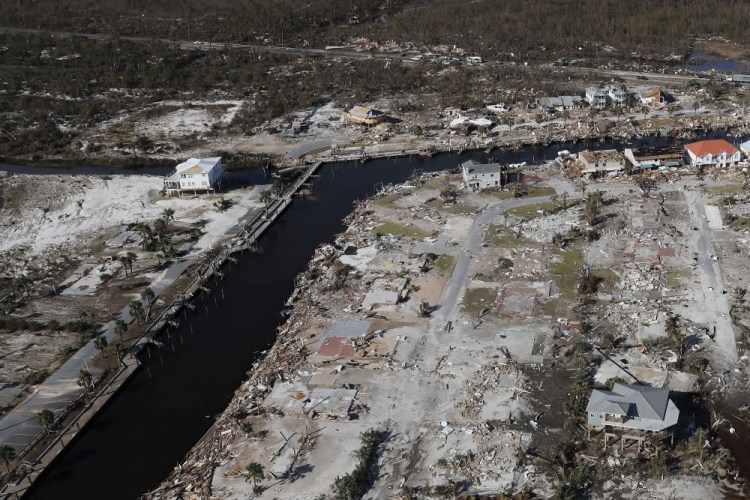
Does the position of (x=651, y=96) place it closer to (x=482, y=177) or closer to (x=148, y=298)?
(x=482, y=177)

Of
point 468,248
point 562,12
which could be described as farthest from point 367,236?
point 562,12

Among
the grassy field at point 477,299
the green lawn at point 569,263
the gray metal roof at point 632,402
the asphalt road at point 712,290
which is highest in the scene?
the gray metal roof at point 632,402

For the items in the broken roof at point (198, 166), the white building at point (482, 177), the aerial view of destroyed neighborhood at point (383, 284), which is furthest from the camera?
the broken roof at point (198, 166)

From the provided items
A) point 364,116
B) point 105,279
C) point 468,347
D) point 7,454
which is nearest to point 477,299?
point 468,347

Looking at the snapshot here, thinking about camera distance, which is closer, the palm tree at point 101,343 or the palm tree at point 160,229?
the palm tree at point 101,343

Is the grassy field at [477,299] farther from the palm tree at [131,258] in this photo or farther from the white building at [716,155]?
the white building at [716,155]

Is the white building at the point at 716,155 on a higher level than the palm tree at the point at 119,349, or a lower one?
lower

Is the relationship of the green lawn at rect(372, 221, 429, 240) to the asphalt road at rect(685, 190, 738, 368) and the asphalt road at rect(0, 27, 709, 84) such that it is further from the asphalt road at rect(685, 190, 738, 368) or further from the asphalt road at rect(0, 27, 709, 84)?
the asphalt road at rect(0, 27, 709, 84)

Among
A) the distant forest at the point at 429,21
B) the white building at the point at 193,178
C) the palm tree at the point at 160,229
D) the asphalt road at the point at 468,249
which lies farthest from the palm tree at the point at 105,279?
the distant forest at the point at 429,21
